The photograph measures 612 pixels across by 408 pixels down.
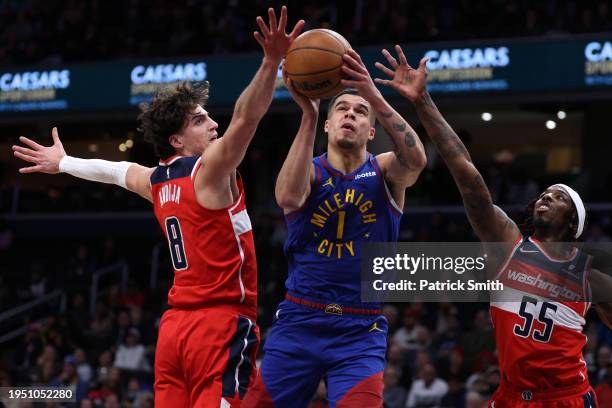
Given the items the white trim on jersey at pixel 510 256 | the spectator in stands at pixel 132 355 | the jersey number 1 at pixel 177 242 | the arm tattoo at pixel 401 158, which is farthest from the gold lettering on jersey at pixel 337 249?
the spectator in stands at pixel 132 355

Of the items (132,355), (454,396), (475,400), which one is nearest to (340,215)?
(475,400)

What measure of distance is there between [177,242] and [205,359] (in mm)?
684

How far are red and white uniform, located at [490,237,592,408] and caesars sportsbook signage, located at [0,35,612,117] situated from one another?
9.06 m

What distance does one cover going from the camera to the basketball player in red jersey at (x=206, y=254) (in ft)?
17.8

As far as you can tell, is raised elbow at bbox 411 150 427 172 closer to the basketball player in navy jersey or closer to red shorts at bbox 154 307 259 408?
the basketball player in navy jersey

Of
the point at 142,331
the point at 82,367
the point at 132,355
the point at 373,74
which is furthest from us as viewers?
the point at 142,331

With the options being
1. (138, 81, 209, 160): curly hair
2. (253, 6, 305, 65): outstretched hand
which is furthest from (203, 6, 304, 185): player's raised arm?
(138, 81, 209, 160): curly hair

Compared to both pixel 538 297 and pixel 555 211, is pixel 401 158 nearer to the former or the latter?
pixel 555 211

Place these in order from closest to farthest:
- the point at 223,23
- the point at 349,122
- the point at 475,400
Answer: the point at 349,122 < the point at 475,400 < the point at 223,23

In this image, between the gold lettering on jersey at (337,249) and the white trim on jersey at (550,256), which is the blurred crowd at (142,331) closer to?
the white trim on jersey at (550,256)

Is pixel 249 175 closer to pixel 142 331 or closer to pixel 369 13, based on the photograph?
pixel 369 13

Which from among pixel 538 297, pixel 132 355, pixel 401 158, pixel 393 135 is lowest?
pixel 132 355

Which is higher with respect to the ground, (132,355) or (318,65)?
(318,65)

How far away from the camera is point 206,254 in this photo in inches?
223
